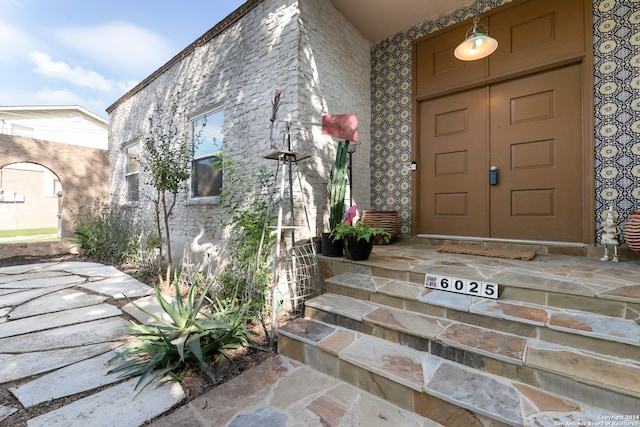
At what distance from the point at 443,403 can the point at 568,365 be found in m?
0.66

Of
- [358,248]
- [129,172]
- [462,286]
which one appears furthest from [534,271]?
[129,172]

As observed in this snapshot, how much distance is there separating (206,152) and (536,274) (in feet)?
14.6

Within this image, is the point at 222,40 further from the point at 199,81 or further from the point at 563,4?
the point at 563,4

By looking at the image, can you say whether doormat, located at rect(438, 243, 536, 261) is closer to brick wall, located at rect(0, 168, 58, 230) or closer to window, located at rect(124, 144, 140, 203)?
window, located at rect(124, 144, 140, 203)

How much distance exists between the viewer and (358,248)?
262 cm

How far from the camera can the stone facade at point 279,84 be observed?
10.3 feet

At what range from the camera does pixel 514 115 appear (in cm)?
322

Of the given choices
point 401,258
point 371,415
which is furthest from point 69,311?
point 401,258

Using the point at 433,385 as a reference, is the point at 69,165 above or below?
above

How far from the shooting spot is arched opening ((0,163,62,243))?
11812 mm

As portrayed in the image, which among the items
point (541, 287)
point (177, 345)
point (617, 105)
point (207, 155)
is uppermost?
point (617, 105)

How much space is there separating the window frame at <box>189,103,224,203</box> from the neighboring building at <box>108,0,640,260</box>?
0.04 metres

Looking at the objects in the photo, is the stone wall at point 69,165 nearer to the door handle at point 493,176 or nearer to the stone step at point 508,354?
the stone step at point 508,354

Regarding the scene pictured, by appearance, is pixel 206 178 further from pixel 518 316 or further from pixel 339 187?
pixel 518 316
